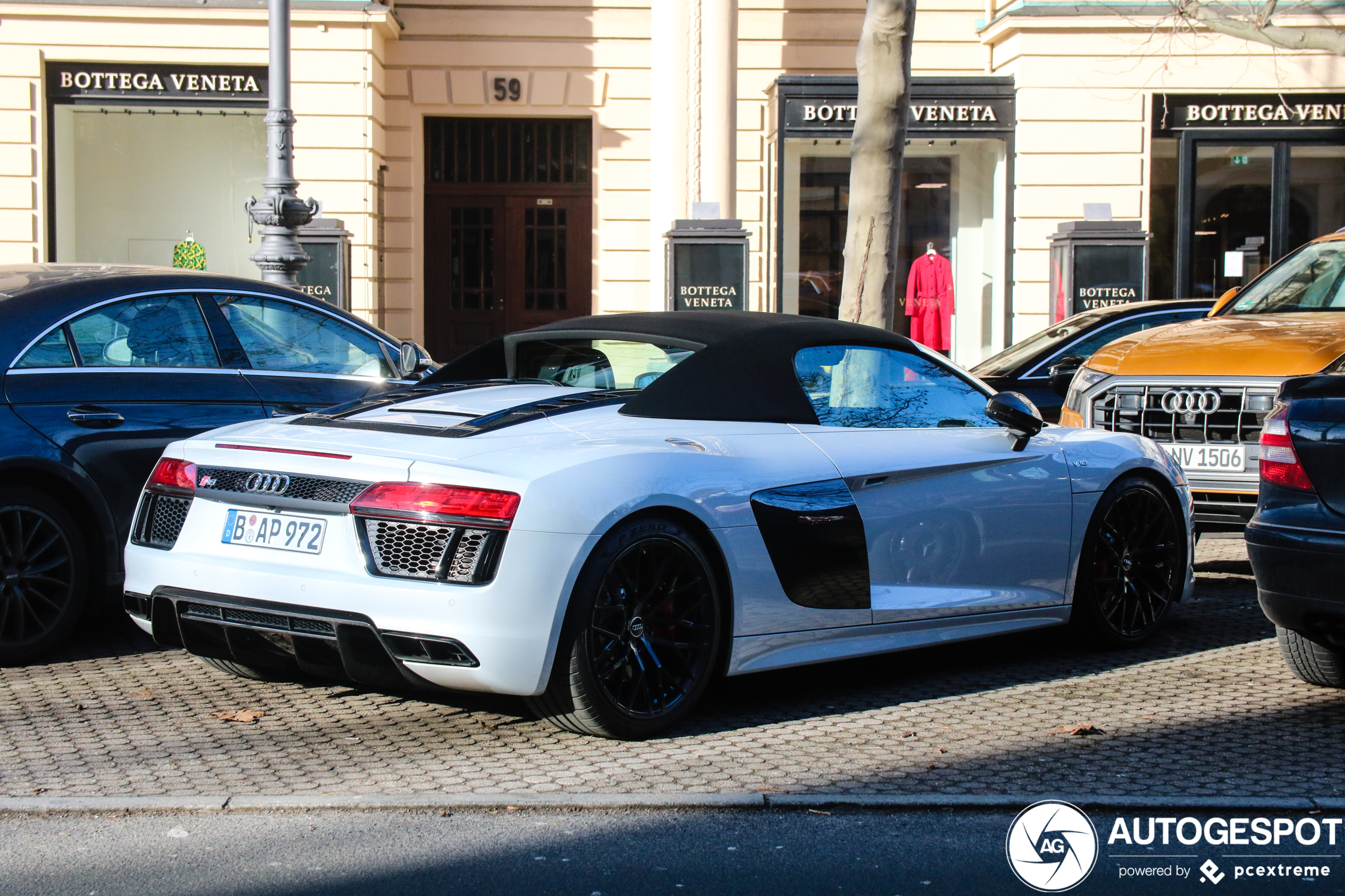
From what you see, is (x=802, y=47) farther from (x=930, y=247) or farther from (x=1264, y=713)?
(x=1264, y=713)

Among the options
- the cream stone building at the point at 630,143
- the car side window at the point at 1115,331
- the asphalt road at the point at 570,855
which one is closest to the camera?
the asphalt road at the point at 570,855

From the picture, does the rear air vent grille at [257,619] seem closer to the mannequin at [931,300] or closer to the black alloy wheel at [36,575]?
the black alloy wheel at [36,575]

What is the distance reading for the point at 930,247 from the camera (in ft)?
66.5

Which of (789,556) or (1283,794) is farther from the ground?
(789,556)

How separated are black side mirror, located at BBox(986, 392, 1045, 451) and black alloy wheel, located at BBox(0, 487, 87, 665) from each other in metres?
3.67

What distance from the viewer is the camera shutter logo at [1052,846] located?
3.69 meters

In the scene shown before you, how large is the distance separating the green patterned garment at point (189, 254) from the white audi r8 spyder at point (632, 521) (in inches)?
578

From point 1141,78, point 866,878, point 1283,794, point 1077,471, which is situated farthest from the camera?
point 1141,78

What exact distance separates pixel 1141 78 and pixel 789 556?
53.0ft

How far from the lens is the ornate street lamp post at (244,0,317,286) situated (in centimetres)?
1215

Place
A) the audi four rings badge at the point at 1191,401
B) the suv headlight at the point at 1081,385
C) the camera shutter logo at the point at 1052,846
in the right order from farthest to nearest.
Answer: the suv headlight at the point at 1081,385 → the audi four rings badge at the point at 1191,401 → the camera shutter logo at the point at 1052,846

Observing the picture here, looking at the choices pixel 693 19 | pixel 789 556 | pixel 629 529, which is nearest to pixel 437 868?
pixel 629 529

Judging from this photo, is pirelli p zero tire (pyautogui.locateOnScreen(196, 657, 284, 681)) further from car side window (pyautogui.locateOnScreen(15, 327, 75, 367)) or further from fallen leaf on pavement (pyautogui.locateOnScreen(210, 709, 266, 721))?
Answer: car side window (pyautogui.locateOnScreen(15, 327, 75, 367))

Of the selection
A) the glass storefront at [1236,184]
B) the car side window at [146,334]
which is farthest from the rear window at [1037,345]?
the glass storefront at [1236,184]
